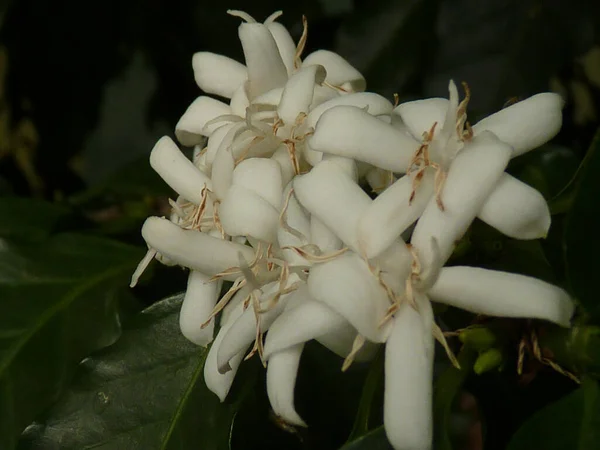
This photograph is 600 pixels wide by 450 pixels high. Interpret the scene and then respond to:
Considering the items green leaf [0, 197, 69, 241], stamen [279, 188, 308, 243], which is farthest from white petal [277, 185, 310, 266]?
green leaf [0, 197, 69, 241]

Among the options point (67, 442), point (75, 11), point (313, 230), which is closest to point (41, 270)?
point (67, 442)

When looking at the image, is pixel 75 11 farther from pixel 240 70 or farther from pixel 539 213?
pixel 539 213

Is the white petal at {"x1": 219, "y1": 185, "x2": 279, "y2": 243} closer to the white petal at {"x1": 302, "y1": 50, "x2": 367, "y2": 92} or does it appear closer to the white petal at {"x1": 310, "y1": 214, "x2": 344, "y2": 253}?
the white petal at {"x1": 310, "y1": 214, "x2": 344, "y2": 253}

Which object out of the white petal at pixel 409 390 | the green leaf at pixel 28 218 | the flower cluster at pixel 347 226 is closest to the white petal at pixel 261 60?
the flower cluster at pixel 347 226

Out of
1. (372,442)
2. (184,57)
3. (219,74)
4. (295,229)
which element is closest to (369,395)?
(372,442)

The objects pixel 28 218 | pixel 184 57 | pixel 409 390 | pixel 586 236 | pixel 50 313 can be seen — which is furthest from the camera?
pixel 184 57

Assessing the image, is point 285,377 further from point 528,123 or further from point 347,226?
point 528,123
